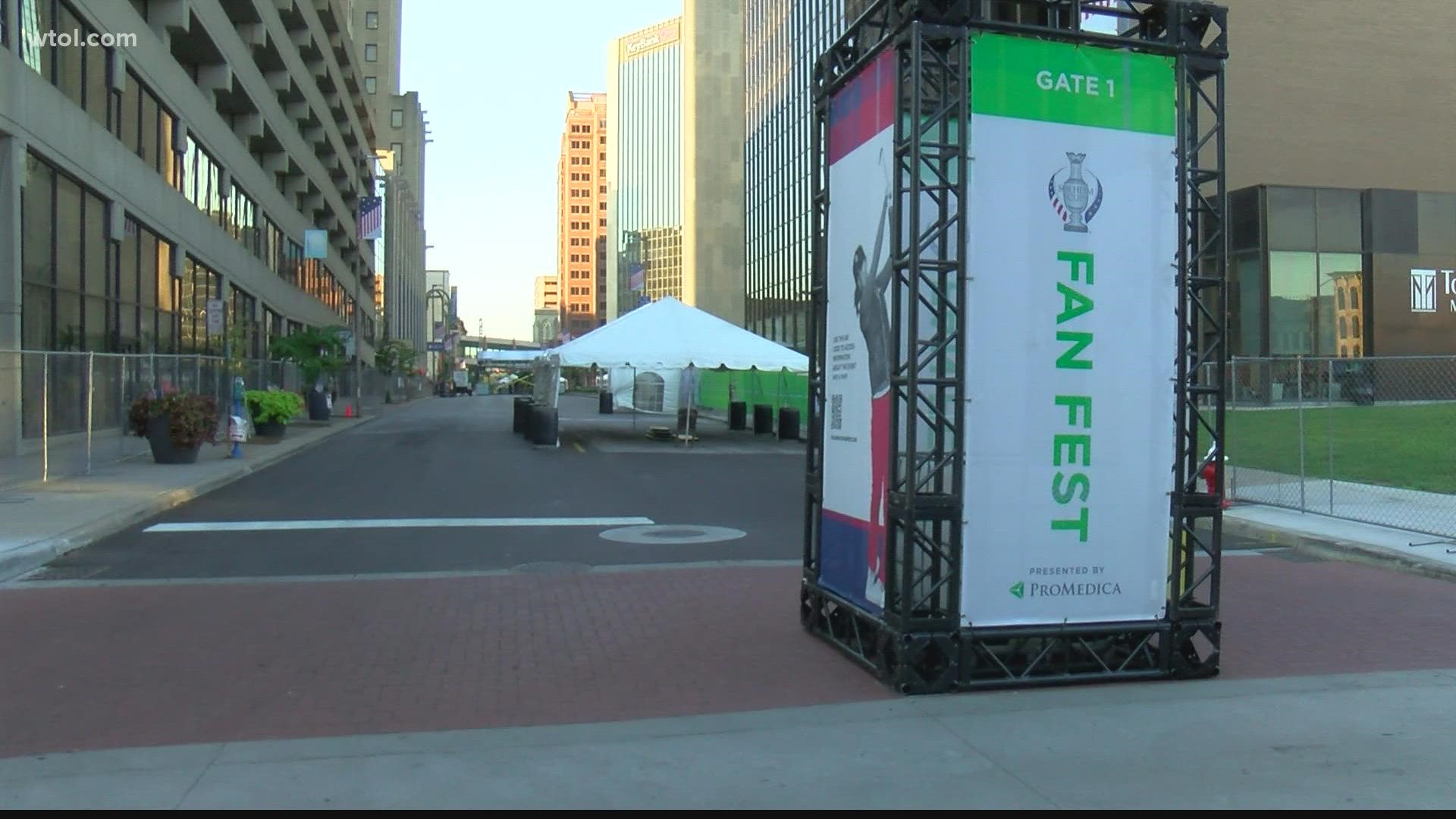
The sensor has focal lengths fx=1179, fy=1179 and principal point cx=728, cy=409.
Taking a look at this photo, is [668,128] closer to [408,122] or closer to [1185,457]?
[408,122]

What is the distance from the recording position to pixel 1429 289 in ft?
133

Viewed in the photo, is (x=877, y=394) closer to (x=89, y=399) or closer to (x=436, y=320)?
(x=89, y=399)

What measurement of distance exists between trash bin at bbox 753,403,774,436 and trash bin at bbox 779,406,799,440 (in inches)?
68.7

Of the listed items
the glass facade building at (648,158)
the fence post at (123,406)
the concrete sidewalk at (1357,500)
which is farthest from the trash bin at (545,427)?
the glass facade building at (648,158)

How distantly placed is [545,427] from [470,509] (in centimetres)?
1283

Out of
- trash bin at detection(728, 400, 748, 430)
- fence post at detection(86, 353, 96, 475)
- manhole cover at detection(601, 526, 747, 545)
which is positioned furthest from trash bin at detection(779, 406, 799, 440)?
manhole cover at detection(601, 526, 747, 545)

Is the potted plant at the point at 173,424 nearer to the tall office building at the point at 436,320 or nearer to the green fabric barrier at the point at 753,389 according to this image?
the green fabric barrier at the point at 753,389

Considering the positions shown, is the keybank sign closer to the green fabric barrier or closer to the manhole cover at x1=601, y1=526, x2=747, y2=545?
the green fabric barrier

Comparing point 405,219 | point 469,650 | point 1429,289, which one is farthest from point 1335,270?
point 405,219

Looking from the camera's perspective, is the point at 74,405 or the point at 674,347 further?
the point at 674,347

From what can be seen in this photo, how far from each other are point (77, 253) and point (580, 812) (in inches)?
934

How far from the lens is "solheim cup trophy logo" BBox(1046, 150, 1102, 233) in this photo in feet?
21.4

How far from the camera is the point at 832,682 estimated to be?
22.1ft

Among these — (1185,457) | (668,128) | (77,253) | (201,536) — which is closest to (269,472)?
(77,253)
